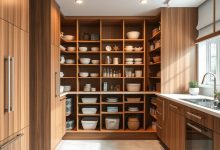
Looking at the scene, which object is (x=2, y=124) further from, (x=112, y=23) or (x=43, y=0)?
(x=112, y=23)

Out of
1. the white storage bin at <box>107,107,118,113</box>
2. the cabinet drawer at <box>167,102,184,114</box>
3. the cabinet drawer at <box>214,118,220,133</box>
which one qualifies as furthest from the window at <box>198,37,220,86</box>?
the cabinet drawer at <box>214,118,220,133</box>

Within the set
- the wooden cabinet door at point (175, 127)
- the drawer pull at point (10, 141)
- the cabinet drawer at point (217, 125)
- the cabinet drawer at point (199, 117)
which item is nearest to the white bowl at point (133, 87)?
the wooden cabinet door at point (175, 127)

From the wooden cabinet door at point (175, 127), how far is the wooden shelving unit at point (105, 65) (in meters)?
1.35

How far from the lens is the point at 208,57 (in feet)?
14.3

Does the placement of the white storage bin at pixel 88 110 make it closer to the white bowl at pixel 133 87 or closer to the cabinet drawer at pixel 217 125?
the white bowl at pixel 133 87

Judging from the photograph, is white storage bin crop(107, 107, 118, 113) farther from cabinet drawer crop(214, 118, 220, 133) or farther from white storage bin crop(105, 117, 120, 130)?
cabinet drawer crop(214, 118, 220, 133)

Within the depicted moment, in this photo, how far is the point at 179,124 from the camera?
3.27 meters

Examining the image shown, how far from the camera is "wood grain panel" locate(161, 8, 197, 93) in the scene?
14.6 feet

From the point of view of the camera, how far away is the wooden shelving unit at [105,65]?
16.9 feet

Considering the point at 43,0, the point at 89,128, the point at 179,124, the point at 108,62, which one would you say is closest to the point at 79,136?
the point at 89,128

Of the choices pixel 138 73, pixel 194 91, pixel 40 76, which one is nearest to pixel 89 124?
pixel 138 73

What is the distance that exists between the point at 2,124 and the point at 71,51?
11.8 ft

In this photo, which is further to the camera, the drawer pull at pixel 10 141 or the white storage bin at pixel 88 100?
the white storage bin at pixel 88 100

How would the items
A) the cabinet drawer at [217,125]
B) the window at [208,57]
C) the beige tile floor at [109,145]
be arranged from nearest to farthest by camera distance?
the cabinet drawer at [217,125] → the window at [208,57] → the beige tile floor at [109,145]
